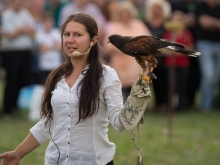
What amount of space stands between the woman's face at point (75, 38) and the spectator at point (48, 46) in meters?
5.96

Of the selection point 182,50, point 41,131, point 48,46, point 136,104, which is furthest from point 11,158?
point 48,46

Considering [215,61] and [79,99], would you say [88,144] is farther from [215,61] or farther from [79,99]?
[215,61]

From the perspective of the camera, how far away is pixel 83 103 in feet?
11.5

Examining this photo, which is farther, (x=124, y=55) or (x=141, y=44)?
(x=124, y=55)

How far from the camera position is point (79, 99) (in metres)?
3.54

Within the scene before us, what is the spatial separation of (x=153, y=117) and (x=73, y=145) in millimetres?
6219

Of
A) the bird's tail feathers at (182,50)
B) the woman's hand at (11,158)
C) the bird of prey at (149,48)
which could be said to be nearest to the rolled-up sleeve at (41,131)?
A: the woman's hand at (11,158)

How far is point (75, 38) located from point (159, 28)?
6.64 metres

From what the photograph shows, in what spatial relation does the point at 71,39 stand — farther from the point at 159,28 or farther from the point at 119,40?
the point at 159,28

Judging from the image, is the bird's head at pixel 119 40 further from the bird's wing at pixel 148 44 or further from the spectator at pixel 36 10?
the spectator at pixel 36 10

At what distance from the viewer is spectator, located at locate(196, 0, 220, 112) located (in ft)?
33.1

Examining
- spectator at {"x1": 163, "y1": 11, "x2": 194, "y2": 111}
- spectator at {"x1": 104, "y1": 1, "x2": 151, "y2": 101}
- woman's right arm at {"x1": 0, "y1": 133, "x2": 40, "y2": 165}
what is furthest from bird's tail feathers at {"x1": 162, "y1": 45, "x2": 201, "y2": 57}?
spectator at {"x1": 163, "y1": 11, "x2": 194, "y2": 111}

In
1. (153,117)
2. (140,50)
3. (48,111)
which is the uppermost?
(140,50)

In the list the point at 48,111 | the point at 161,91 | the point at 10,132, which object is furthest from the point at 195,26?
the point at 48,111
